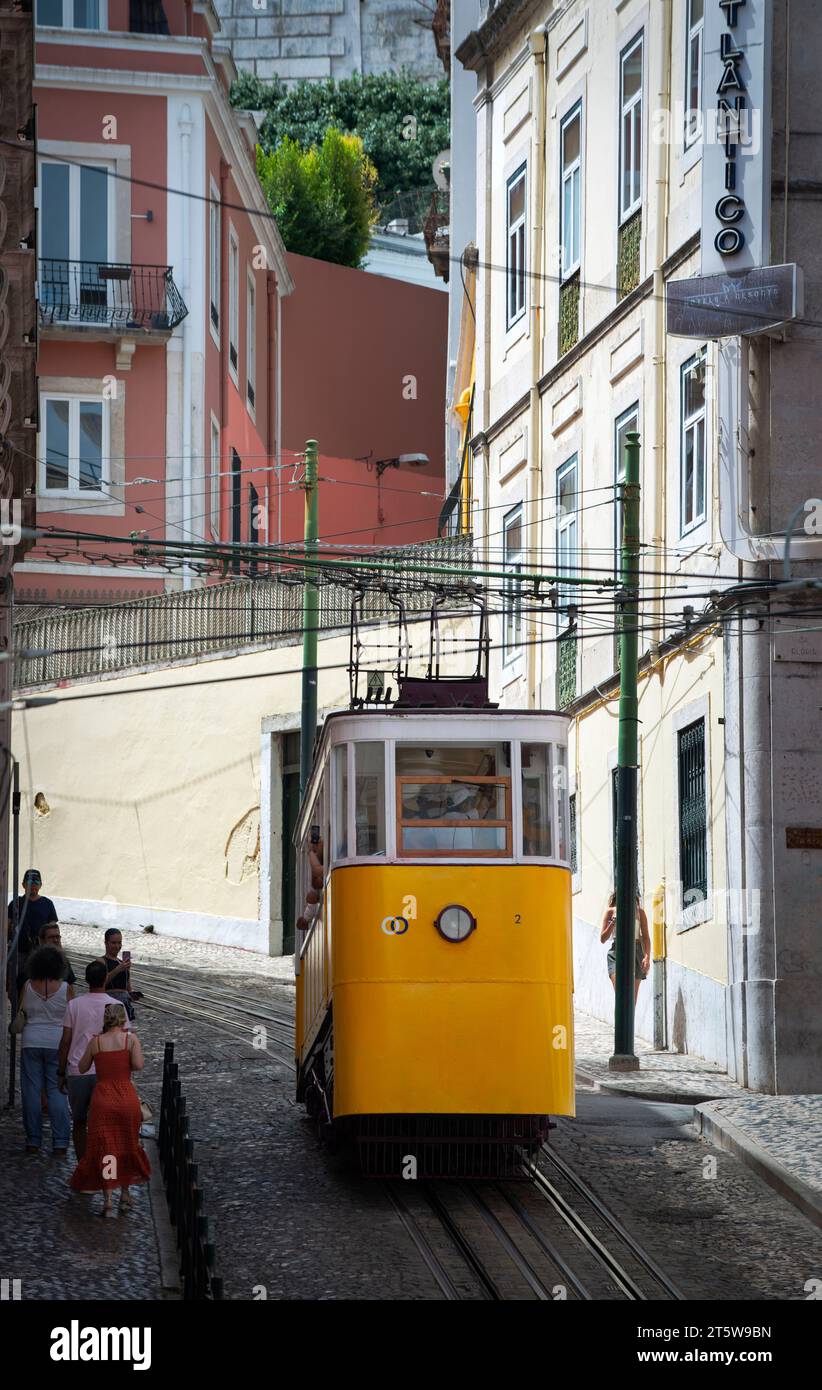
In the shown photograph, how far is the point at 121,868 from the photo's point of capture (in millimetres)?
34156

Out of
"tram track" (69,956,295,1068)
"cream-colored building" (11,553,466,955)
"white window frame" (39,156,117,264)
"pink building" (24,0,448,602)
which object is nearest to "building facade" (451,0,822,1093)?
"cream-colored building" (11,553,466,955)

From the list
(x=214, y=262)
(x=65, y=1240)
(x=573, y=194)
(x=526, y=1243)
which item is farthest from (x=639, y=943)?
(x=214, y=262)

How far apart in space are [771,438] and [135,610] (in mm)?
14962

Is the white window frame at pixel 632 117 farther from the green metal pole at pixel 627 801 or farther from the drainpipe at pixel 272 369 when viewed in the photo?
the drainpipe at pixel 272 369

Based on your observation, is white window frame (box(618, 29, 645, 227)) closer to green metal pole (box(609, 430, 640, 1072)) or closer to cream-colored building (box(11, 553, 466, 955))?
green metal pole (box(609, 430, 640, 1072))

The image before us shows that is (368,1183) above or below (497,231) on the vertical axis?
below

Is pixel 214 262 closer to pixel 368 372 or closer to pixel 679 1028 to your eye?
pixel 368 372

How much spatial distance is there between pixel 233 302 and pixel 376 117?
89.1 ft

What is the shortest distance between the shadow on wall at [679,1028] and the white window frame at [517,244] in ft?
32.8

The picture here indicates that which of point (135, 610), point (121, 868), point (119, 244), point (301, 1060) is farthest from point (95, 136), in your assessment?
point (301, 1060)

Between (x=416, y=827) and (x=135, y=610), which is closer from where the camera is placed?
(x=416, y=827)

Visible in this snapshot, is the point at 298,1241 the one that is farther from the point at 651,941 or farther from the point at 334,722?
the point at 651,941

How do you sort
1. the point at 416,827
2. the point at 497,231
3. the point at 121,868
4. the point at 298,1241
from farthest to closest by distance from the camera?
the point at 121,868 → the point at 497,231 → the point at 416,827 → the point at 298,1241

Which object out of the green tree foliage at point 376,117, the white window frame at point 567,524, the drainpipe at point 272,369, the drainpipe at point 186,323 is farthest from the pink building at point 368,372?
the green tree foliage at point 376,117
